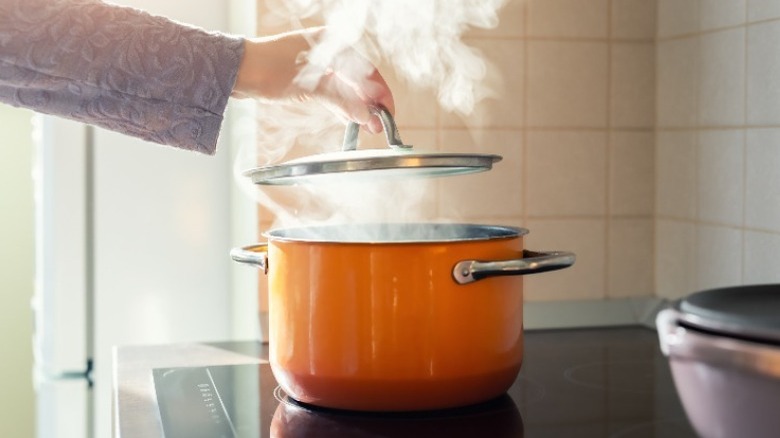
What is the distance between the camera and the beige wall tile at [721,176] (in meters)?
1.30

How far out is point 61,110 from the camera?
997 millimetres

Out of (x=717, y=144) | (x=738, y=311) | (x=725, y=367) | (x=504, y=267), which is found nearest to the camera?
(x=725, y=367)

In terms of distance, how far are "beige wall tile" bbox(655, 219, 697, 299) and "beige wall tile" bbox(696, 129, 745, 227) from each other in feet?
0.17

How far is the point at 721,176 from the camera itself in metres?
1.34

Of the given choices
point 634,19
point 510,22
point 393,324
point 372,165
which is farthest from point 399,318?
point 634,19

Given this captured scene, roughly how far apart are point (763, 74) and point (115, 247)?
93 centimetres

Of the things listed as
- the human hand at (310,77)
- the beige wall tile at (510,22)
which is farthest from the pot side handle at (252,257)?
the beige wall tile at (510,22)

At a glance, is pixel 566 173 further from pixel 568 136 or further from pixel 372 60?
pixel 372 60

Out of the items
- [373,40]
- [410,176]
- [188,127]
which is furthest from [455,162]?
[373,40]

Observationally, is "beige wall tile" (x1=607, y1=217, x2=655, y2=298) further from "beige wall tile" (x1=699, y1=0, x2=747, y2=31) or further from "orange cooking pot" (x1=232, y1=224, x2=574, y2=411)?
"orange cooking pot" (x1=232, y1=224, x2=574, y2=411)

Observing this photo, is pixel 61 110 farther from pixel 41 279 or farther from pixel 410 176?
pixel 41 279

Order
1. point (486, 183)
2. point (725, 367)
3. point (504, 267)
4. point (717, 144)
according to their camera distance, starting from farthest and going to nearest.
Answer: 1. point (486, 183)
2. point (717, 144)
3. point (504, 267)
4. point (725, 367)

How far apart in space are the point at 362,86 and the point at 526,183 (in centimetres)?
52

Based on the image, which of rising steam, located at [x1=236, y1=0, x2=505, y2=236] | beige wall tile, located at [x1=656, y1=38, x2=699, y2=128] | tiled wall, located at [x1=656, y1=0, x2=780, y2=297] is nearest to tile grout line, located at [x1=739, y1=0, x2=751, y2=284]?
tiled wall, located at [x1=656, y1=0, x2=780, y2=297]
